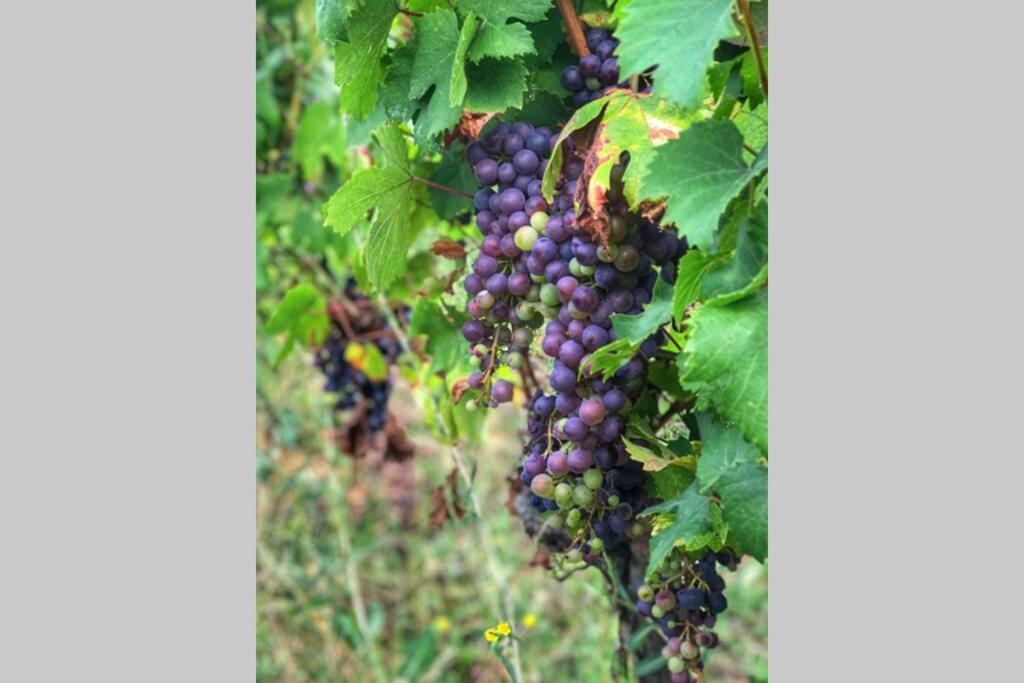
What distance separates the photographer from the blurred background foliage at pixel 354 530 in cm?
255

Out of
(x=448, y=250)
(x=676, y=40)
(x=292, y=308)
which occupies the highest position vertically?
(x=676, y=40)

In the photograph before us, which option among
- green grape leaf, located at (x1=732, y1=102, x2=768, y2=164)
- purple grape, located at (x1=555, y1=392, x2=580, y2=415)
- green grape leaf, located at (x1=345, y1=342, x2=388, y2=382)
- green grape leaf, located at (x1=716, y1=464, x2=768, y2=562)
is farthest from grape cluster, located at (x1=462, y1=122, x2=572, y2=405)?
green grape leaf, located at (x1=345, y1=342, x2=388, y2=382)

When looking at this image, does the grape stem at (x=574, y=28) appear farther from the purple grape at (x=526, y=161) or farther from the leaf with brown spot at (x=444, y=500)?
the leaf with brown spot at (x=444, y=500)

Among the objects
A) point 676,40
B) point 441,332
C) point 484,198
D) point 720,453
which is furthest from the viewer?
point 441,332

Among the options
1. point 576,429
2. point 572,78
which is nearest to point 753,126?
point 572,78

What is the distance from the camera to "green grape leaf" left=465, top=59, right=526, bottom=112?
51.9 inches

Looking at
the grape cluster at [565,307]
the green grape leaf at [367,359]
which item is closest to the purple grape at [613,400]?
the grape cluster at [565,307]

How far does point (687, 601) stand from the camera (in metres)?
1.41

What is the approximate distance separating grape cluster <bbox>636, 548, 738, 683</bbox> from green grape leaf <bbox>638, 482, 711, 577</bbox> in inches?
7.6

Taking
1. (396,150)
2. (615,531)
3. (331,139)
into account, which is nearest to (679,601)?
(615,531)

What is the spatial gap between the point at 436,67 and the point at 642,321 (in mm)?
404

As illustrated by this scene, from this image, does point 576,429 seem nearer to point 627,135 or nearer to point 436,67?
point 627,135

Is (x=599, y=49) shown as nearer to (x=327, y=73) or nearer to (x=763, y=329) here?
(x=763, y=329)

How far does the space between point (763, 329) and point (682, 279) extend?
0.39 feet
